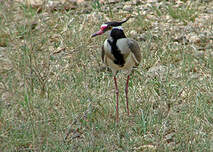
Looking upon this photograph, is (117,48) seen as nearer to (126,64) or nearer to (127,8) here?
(126,64)

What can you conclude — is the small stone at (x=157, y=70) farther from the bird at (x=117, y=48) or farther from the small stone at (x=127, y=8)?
the small stone at (x=127, y=8)

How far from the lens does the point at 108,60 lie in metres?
3.93

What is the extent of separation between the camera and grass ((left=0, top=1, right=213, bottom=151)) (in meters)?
3.22

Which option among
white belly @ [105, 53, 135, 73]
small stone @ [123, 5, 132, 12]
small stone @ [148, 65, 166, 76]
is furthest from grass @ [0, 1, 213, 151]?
small stone @ [123, 5, 132, 12]

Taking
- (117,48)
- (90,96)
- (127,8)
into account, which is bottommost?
(90,96)

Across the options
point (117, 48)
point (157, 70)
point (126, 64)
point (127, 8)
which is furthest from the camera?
point (127, 8)

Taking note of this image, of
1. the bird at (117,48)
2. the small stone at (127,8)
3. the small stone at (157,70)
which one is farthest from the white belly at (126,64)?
the small stone at (127,8)

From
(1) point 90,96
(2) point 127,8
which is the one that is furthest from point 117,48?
(2) point 127,8

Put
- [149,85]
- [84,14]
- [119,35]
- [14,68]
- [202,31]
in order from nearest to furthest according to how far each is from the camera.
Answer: [14,68] → [119,35] → [149,85] → [202,31] → [84,14]

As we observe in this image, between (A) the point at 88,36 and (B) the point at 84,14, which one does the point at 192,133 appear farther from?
(B) the point at 84,14

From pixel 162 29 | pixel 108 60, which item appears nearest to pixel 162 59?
pixel 162 29

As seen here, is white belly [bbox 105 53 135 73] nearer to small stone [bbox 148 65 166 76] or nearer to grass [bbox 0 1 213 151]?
grass [bbox 0 1 213 151]

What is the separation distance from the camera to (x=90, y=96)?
3826 millimetres

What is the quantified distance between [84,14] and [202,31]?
154 cm
